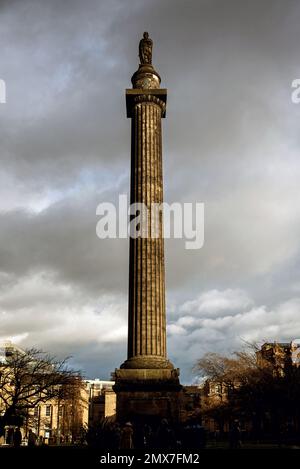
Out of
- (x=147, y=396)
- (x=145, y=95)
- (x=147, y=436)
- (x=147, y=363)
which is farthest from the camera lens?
(x=145, y=95)

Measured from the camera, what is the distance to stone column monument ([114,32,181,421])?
29.0 metres

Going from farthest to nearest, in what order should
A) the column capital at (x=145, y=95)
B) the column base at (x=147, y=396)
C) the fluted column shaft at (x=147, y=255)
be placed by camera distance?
the column capital at (x=145, y=95) → the fluted column shaft at (x=147, y=255) → the column base at (x=147, y=396)

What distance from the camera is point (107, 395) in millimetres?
79500

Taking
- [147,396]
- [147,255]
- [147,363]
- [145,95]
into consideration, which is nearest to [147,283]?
[147,255]

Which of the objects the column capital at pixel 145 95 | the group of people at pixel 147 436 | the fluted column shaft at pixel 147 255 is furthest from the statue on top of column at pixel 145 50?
the group of people at pixel 147 436

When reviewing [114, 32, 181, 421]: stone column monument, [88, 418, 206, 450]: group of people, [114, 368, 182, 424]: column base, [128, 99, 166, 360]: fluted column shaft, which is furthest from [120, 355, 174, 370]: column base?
[88, 418, 206, 450]: group of people

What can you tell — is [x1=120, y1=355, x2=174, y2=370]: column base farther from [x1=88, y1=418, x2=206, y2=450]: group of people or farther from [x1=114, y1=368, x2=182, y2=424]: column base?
[x1=88, y1=418, x2=206, y2=450]: group of people

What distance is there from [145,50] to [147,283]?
19.1m

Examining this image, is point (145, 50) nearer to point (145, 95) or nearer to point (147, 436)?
point (145, 95)

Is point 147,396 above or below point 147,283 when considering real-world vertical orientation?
below

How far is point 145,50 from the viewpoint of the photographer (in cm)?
3919

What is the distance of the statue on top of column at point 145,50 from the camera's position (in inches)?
1538

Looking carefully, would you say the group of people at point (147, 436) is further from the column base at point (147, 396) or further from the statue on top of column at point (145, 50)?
the statue on top of column at point (145, 50)
